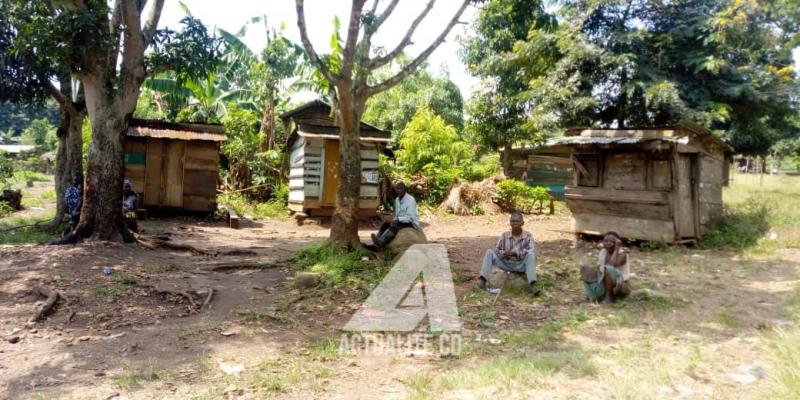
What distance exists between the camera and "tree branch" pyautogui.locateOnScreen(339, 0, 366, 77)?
791 centimetres

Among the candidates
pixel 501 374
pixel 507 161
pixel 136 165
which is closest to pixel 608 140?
pixel 501 374

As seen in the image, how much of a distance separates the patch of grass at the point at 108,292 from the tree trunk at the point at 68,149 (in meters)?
4.79

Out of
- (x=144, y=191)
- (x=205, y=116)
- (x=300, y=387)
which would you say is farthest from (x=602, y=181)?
(x=205, y=116)

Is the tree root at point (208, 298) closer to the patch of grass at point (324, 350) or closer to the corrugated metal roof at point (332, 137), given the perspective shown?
the patch of grass at point (324, 350)

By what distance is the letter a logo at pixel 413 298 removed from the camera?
18.6 ft

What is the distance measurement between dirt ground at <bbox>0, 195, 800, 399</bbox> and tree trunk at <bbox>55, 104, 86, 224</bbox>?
8.44ft

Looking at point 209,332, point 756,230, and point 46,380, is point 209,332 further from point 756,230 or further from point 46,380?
point 756,230

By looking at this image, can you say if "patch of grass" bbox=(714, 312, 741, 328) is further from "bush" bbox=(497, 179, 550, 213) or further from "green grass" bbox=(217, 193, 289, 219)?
"green grass" bbox=(217, 193, 289, 219)

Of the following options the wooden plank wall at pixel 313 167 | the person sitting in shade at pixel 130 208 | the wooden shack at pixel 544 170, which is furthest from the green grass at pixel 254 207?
the wooden shack at pixel 544 170

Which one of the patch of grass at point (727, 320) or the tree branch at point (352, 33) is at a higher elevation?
the tree branch at point (352, 33)

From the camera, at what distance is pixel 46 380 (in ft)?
13.2

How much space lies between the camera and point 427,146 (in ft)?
59.1

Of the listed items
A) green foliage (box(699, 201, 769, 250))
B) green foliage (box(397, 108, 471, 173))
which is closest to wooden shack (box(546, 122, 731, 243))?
green foliage (box(699, 201, 769, 250))

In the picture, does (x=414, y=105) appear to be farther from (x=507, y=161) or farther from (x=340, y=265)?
(x=340, y=265)
